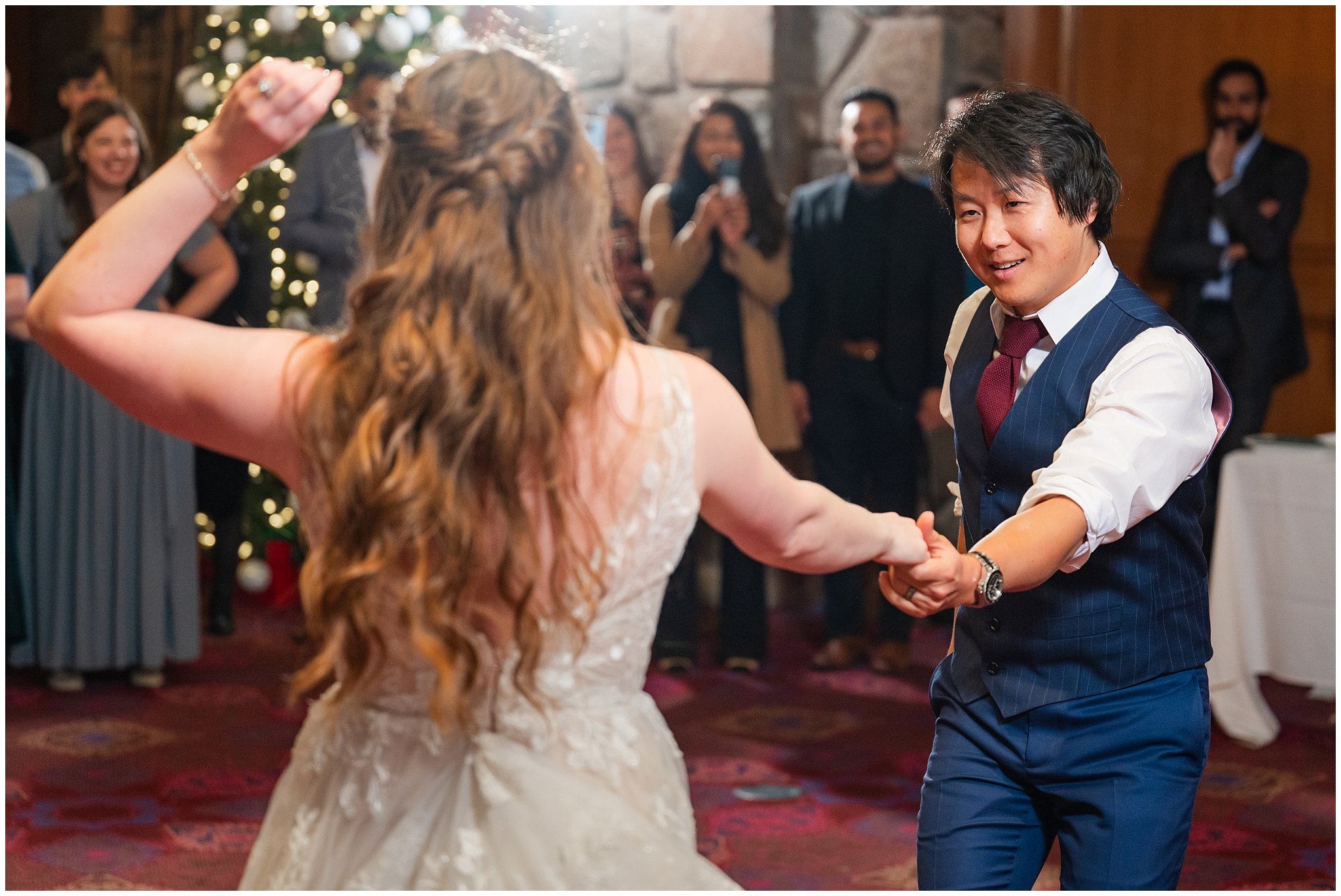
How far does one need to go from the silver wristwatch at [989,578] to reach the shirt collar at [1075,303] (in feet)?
1.02

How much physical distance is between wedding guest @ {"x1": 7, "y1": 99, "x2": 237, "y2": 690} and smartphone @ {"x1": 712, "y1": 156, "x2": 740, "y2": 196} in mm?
1552

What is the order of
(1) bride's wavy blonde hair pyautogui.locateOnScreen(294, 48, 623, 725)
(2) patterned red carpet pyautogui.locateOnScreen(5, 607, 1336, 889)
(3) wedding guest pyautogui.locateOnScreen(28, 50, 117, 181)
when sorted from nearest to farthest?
(1) bride's wavy blonde hair pyautogui.locateOnScreen(294, 48, 623, 725) < (2) patterned red carpet pyautogui.locateOnScreen(5, 607, 1336, 889) < (3) wedding guest pyautogui.locateOnScreen(28, 50, 117, 181)

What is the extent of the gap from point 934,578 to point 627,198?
3516mm

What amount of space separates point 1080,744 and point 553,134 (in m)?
0.98

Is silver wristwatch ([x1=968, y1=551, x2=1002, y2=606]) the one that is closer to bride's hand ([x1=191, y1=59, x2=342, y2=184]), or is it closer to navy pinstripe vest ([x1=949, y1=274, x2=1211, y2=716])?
navy pinstripe vest ([x1=949, y1=274, x2=1211, y2=716])

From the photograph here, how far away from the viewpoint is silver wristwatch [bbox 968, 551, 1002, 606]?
1.64 metres

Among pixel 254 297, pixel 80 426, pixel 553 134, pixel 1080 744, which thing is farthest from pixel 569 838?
pixel 254 297

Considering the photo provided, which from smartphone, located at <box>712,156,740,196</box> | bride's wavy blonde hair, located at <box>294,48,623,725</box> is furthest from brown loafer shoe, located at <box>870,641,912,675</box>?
bride's wavy blonde hair, located at <box>294,48,623,725</box>

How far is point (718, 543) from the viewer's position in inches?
208

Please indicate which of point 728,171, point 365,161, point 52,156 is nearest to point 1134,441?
point 728,171

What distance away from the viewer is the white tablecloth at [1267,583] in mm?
3844

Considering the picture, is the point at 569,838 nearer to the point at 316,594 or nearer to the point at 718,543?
the point at 316,594

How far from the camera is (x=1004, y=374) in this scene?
1.84 metres

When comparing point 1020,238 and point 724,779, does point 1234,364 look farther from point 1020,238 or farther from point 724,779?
point 1020,238
